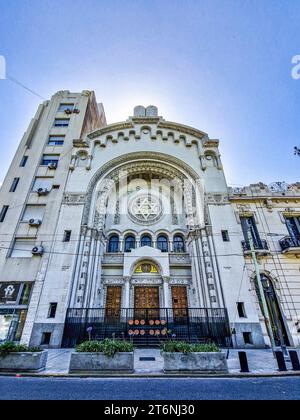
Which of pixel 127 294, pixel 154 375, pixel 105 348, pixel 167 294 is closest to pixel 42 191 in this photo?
pixel 127 294

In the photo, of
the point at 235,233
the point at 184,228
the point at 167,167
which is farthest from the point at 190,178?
the point at 235,233

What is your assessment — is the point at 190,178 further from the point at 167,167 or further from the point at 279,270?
the point at 279,270

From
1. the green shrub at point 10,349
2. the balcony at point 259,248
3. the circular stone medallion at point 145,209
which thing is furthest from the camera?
the circular stone medallion at point 145,209

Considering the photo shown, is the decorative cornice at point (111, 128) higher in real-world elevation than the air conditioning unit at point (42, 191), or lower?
higher

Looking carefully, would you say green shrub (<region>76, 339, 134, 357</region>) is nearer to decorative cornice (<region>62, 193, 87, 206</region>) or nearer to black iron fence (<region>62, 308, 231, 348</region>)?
black iron fence (<region>62, 308, 231, 348</region>)

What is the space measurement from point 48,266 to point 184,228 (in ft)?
41.1

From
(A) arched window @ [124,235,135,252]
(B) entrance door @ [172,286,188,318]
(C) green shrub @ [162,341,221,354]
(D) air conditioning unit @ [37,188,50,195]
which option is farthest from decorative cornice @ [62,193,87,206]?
(C) green shrub @ [162,341,221,354]

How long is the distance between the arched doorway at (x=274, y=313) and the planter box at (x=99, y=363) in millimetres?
11402

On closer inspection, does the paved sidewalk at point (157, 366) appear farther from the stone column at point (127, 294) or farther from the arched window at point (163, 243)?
the arched window at point (163, 243)

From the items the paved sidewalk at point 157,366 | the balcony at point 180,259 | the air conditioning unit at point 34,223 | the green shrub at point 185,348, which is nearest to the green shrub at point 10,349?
the paved sidewalk at point 157,366

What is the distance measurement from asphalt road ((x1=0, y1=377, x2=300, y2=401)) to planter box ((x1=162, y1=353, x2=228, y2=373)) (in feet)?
1.91

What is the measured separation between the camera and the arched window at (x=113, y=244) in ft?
63.1

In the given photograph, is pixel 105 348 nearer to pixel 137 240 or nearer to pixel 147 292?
pixel 147 292

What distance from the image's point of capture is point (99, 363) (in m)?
7.01
